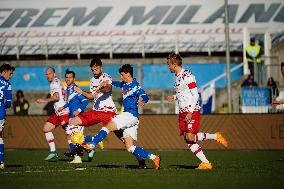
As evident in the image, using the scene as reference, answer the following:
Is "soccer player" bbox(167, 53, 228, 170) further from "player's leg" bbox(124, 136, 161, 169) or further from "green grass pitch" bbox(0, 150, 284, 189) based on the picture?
"player's leg" bbox(124, 136, 161, 169)

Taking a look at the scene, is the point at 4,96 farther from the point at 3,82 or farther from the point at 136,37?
the point at 136,37

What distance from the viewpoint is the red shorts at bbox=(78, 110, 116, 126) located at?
15.9 m

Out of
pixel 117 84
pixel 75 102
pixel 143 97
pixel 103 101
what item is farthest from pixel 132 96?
pixel 75 102

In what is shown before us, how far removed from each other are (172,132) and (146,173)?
8878 mm

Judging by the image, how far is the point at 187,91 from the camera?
15164 mm

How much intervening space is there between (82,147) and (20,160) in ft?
14.0

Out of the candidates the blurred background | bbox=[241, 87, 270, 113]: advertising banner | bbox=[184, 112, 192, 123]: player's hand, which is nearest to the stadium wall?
bbox=[241, 87, 270, 113]: advertising banner

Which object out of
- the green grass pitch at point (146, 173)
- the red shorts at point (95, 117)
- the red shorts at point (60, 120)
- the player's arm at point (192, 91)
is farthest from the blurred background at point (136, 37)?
the player's arm at point (192, 91)

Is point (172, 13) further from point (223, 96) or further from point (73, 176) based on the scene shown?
point (73, 176)

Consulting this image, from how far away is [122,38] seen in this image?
3838 centimetres

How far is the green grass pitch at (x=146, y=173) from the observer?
41.5 ft

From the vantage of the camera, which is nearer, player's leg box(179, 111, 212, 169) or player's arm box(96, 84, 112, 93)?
player's leg box(179, 111, 212, 169)

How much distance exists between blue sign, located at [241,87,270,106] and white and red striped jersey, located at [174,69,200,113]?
10846 millimetres

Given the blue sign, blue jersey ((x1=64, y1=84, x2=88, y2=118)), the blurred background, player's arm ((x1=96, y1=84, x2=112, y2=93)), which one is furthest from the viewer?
the blurred background
